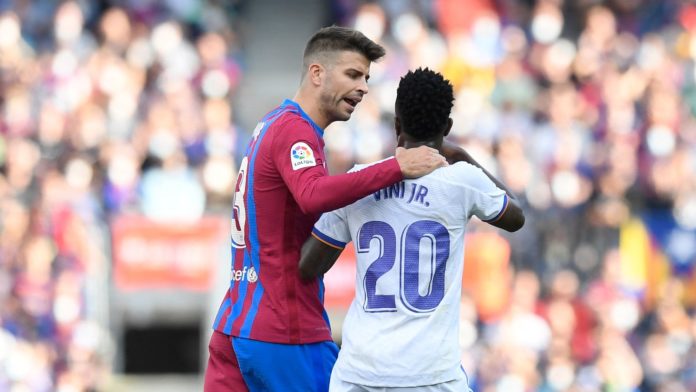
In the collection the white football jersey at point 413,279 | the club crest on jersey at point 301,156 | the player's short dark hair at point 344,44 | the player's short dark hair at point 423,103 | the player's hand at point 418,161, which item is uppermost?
the player's short dark hair at point 344,44


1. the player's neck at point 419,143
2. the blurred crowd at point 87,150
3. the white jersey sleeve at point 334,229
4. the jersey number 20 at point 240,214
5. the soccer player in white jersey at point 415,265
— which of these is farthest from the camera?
the blurred crowd at point 87,150

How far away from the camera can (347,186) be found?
540 cm

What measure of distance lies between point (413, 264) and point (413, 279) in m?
0.06

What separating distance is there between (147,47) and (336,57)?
429 inches

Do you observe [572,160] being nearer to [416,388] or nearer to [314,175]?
[314,175]

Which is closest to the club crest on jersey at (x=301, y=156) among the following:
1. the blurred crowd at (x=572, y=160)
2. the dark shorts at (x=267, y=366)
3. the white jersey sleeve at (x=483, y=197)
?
the white jersey sleeve at (x=483, y=197)

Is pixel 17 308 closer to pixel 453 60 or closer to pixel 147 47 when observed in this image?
pixel 147 47

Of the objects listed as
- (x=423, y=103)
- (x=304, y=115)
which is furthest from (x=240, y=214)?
(x=423, y=103)

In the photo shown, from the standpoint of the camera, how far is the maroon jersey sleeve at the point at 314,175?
17.6 ft

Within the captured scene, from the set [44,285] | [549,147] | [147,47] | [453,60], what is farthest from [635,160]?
[44,285]

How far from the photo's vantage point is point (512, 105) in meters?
16.8

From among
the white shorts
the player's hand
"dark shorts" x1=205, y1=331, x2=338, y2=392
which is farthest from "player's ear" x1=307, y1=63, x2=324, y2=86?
the white shorts

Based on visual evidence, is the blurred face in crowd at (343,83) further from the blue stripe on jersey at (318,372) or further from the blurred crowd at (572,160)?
the blurred crowd at (572,160)

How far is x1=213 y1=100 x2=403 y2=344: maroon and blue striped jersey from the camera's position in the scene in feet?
19.0
